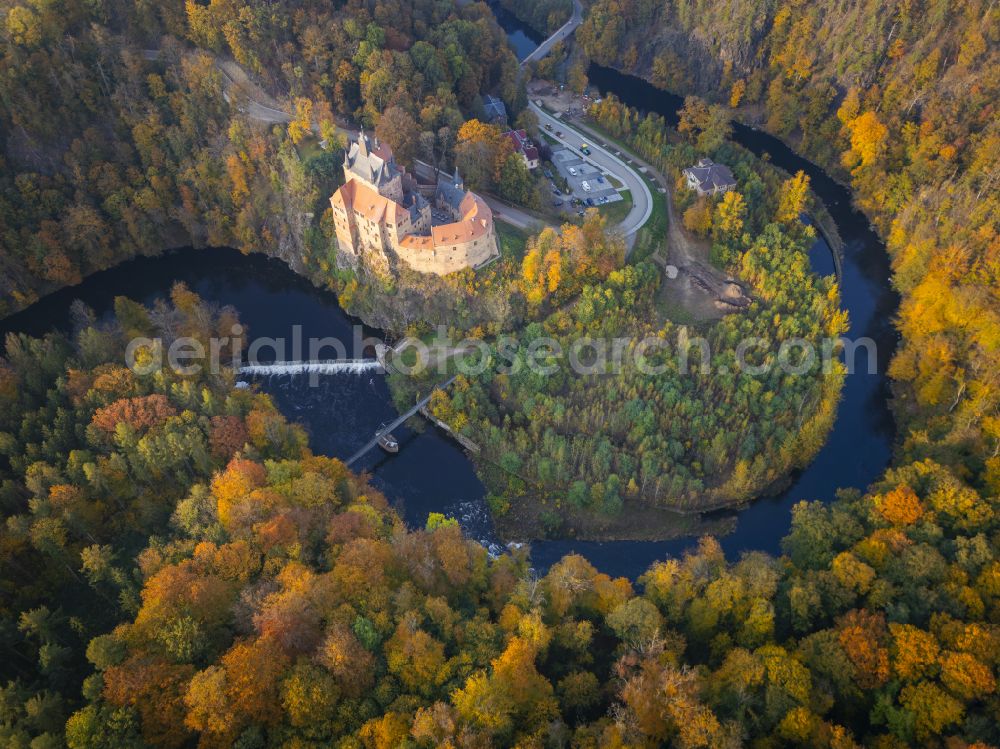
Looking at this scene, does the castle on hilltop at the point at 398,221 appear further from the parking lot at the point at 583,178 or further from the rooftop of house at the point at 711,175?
the rooftop of house at the point at 711,175

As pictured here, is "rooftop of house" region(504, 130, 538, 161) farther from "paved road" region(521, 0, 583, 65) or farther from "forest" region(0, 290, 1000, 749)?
"forest" region(0, 290, 1000, 749)

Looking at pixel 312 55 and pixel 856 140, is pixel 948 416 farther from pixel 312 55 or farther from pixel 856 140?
pixel 312 55

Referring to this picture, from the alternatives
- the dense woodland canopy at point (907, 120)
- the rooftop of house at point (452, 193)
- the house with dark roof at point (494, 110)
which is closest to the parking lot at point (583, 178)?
the house with dark roof at point (494, 110)

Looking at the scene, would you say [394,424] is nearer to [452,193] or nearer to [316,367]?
[316,367]

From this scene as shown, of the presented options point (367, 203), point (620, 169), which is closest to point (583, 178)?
point (620, 169)

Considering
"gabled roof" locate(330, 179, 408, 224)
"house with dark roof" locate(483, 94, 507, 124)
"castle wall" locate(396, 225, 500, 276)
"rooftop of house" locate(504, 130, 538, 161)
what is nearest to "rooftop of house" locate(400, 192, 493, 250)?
"castle wall" locate(396, 225, 500, 276)

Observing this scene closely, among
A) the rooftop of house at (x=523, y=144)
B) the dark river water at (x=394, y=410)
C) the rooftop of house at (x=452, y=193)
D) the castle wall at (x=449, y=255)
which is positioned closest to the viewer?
the dark river water at (x=394, y=410)
